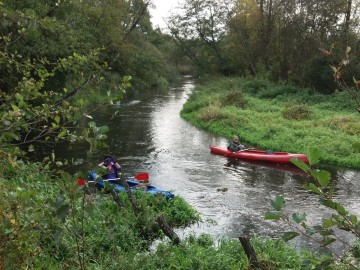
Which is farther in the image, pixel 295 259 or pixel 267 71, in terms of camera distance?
pixel 267 71

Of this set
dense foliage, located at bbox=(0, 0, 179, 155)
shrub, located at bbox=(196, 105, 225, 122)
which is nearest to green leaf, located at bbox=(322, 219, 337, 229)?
dense foliage, located at bbox=(0, 0, 179, 155)

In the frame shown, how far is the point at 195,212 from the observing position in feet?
29.9

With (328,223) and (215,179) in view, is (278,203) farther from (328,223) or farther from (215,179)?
(215,179)

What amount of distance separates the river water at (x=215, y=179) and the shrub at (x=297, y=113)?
413cm

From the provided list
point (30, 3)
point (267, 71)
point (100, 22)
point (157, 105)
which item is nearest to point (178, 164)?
point (30, 3)

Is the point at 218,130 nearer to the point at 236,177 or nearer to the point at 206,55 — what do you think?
the point at 236,177

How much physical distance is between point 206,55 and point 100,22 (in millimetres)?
19257

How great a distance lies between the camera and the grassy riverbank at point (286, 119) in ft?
49.7

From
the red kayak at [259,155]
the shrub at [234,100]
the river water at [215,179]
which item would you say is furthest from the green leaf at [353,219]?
the shrub at [234,100]

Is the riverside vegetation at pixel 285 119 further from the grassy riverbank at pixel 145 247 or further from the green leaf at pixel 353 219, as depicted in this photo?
the green leaf at pixel 353 219

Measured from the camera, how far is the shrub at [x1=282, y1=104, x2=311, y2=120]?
1938cm

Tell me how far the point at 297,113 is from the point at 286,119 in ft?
2.49

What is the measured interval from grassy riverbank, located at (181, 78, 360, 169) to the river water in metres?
1.16

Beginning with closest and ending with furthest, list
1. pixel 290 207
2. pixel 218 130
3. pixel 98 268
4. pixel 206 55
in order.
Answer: pixel 98 268
pixel 290 207
pixel 218 130
pixel 206 55
